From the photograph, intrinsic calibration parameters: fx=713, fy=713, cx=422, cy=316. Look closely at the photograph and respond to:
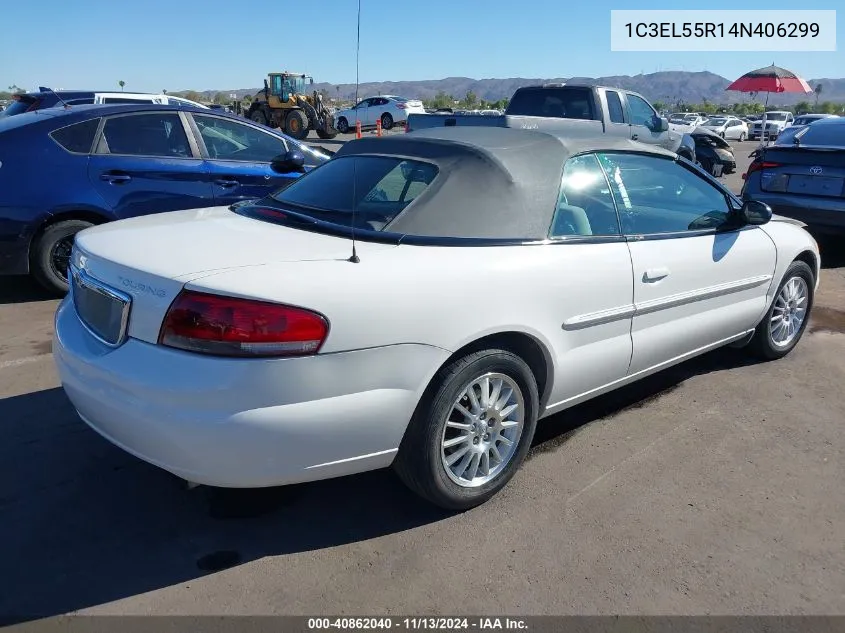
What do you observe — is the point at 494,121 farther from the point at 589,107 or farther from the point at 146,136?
the point at 146,136

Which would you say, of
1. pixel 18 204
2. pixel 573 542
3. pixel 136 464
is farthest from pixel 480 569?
pixel 18 204

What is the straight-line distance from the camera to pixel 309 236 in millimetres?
2965

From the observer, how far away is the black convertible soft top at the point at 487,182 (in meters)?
2.99

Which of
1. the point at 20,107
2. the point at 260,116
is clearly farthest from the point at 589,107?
the point at 260,116

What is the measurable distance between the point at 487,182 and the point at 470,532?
1504 millimetres

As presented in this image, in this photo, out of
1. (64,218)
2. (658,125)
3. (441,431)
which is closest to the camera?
(441,431)

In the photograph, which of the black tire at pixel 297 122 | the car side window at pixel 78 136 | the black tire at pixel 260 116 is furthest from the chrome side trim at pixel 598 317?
the black tire at pixel 260 116

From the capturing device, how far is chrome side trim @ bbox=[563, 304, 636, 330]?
10.6ft

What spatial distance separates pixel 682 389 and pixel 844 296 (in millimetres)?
3368

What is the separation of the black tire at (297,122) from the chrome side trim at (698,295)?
25.2 metres

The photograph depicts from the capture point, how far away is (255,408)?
2.38 meters

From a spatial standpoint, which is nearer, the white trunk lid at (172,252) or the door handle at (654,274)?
the white trunk lid at (172,252)
